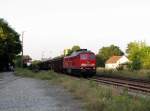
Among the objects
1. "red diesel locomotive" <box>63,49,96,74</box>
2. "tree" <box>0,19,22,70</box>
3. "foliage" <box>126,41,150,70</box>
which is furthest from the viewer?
"foliage" <box>126,41,150,70</box>

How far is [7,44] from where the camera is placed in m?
86.5

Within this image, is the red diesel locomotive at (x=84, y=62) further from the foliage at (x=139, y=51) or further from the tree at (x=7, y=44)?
the foliage at (x=139, y=51)

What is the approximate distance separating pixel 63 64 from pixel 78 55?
1142 cm

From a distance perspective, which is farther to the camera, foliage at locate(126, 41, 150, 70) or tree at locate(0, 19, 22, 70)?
foliage at locate(126, 41, 150, 70)

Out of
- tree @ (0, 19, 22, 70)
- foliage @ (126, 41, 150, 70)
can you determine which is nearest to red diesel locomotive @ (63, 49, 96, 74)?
tree @ (0, 19, 22, 70)

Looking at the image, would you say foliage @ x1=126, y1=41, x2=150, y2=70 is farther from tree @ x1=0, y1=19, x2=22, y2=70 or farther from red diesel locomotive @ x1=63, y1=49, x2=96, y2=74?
red diesel locomotive @ x1=63, y1=49, x2=96, y2=74

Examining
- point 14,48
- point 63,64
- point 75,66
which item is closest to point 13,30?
point 14,48

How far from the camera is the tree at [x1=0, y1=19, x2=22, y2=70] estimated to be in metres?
82.2

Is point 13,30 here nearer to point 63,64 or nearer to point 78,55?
point 63,64

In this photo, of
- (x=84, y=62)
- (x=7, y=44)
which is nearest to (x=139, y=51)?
(x=7, y=44)

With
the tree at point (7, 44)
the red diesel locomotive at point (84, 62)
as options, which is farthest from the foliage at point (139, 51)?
the red diesel locomotive at point (84, 62)

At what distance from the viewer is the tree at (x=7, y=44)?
82162mm

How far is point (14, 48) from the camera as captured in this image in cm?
9262

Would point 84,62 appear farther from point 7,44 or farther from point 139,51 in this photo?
point 139,51
